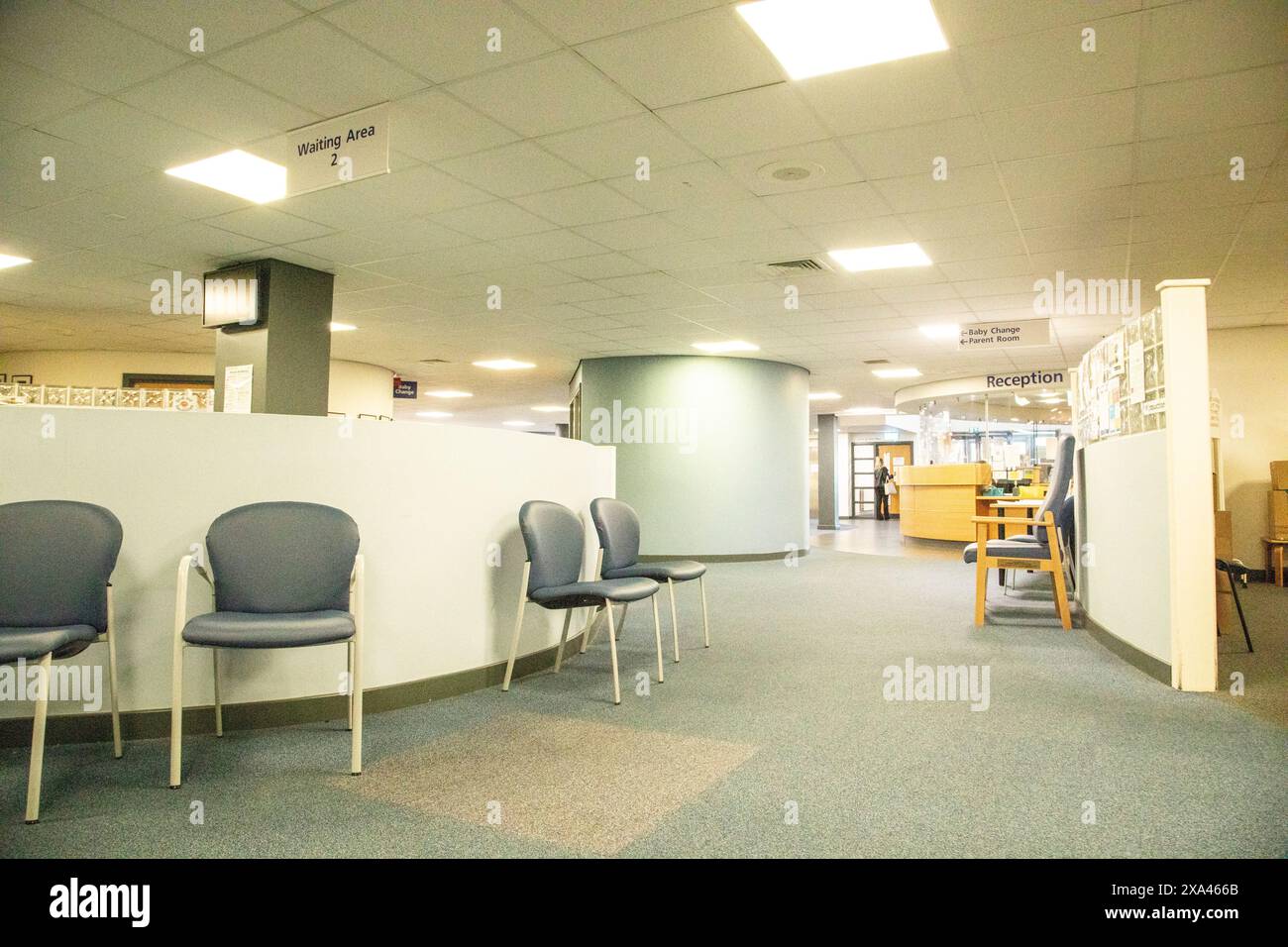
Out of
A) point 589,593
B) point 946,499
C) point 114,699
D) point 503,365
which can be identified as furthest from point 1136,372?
point 503,365

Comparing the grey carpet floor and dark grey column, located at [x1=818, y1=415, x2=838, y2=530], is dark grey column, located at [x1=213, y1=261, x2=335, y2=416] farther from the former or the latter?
dark grey column, located at [x1=818, y1=415, x2=838, y2=530]

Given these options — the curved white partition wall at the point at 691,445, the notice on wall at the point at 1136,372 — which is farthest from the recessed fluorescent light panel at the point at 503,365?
the notice on wall at the point at 1136,372

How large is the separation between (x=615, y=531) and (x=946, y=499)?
9.61 m

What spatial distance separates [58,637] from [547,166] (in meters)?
3.28

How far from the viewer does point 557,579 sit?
3.87 m

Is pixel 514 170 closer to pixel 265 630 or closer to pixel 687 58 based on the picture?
pixel 687 58

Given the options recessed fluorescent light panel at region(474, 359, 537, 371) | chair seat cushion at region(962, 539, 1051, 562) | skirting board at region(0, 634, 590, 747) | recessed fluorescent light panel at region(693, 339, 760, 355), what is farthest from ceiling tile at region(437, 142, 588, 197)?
recessed fluorescent light panel at region(474, 359, 537, 371)

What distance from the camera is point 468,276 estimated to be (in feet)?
22.0

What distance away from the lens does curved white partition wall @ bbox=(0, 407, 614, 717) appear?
9.57ft

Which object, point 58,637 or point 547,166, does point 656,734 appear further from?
point 547,166

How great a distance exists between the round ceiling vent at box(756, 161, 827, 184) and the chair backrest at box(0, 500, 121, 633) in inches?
144

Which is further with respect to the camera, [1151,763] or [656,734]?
[656,734]

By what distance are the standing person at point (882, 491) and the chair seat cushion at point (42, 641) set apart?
20791 millimetres
